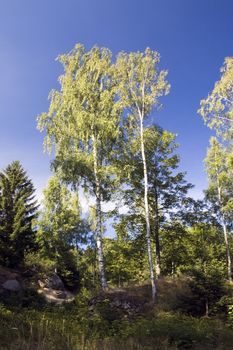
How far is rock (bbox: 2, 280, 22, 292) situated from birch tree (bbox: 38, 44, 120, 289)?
5.78 m

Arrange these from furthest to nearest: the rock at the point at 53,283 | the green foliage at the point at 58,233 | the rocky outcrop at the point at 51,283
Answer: the green foliage at the point at 58,233, the rock at the point at 53,283, the rocky outcrop at the point at 51,283

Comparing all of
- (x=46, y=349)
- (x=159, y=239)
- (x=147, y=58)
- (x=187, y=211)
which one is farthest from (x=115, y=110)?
(x=46, y=349)

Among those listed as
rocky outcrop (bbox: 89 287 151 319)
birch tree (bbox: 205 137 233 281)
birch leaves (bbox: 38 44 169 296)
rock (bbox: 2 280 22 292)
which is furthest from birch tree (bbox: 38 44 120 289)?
birch tree (bbox: 205 137 233 281)

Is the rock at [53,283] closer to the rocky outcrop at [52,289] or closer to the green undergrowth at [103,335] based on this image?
the rocky outcrop at [52,289]

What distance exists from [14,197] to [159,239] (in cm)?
1375

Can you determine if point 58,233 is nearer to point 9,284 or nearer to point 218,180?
point 9,284

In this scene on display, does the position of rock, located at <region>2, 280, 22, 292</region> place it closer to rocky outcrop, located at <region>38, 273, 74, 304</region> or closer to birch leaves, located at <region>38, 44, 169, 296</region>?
rocky outcrop, located at <region>38, 273, 74, 304</region>

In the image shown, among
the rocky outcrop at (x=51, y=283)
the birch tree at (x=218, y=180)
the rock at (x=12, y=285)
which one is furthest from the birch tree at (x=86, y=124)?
the birch tree at (x=218, y=180)

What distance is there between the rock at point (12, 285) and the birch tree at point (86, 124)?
19.0 feet

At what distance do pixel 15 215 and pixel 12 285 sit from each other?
27.7 ft

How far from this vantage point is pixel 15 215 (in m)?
25.9

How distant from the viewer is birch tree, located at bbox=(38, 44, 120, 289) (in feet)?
61.7

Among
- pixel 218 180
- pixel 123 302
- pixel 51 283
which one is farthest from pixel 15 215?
pixel 218 180

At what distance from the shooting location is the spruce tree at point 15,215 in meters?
23.9
